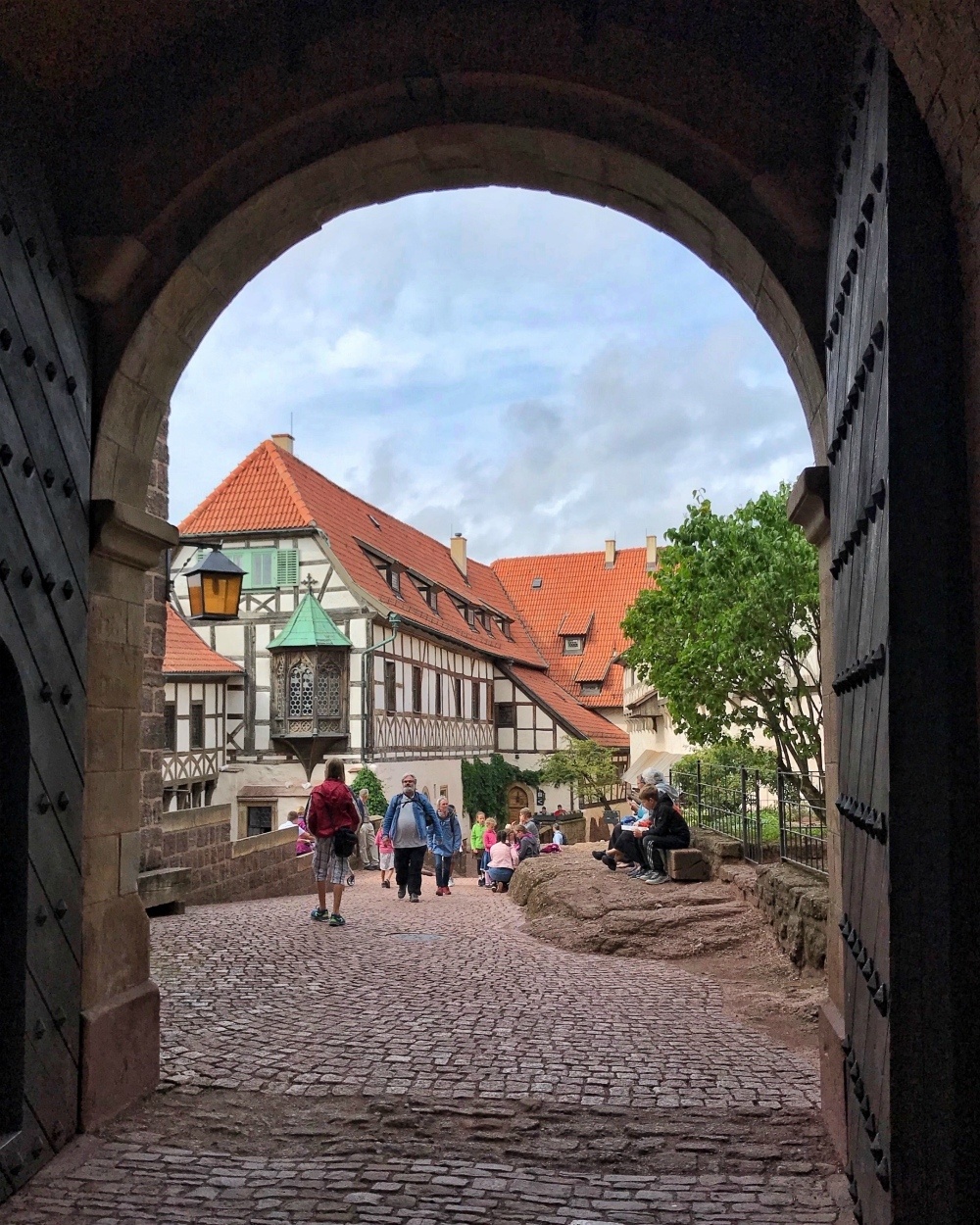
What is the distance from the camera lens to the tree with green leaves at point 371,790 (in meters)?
25.9

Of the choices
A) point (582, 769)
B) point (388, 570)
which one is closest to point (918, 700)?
point (388, 570)

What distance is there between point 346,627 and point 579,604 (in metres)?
23.2

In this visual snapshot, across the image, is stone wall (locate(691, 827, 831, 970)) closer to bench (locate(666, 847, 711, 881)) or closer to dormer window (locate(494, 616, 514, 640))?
bench (locate(666, 847, 711, 881))

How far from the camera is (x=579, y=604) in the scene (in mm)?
49562

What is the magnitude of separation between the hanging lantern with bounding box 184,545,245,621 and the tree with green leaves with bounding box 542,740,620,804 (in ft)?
88.4

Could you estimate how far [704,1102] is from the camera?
15.6 feet

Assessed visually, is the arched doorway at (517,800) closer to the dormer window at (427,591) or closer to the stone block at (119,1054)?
the dormer window at (427,591)

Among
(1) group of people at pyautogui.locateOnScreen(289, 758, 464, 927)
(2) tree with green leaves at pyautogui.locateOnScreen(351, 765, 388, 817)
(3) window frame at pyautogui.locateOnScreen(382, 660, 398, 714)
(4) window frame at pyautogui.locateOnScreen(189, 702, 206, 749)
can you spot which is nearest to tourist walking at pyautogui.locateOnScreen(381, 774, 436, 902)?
(1) group of people at pyautogui.locateOnScreen(289, 758, 464, 927)

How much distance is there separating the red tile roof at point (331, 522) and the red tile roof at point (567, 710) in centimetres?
163

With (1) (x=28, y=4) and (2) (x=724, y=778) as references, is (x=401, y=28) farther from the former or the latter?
(2) (x=724, y=778)

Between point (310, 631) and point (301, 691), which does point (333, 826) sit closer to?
point (310, 631)

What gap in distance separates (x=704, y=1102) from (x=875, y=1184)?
6.11 ft

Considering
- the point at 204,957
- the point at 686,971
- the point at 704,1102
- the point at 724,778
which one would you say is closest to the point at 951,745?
the point at 704,1102

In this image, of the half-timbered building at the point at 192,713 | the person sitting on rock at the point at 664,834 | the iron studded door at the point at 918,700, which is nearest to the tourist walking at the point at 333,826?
the person sitting on rock at the point at 664,834
